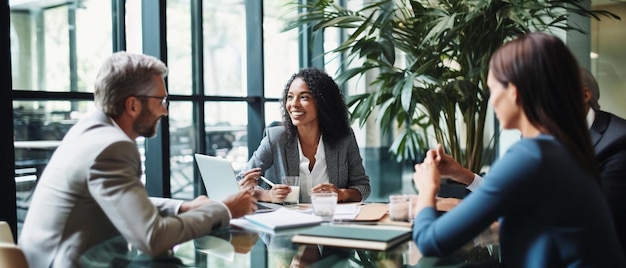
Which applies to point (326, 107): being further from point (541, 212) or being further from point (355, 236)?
point (541, 212)

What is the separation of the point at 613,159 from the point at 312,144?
1445 mm

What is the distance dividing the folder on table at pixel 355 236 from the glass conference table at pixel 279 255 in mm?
36

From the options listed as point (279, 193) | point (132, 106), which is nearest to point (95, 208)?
point (132, 106)

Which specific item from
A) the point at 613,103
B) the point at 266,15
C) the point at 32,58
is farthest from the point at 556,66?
the point at 613,103

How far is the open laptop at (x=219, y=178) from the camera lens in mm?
2275

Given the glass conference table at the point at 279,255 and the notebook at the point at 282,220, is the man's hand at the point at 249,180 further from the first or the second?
the glass conference table at the point at 279,255

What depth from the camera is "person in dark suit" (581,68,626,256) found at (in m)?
2.13

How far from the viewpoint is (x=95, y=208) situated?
1.78 metres

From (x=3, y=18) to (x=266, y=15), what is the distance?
244 centimetres

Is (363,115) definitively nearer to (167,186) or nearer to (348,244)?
(167,186)

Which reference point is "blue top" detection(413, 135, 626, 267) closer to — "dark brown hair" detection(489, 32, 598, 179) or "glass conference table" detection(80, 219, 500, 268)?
"dark brown hair" detection(489, 32, 598, 179)

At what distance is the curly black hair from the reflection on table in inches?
50.4

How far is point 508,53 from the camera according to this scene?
1.54 m

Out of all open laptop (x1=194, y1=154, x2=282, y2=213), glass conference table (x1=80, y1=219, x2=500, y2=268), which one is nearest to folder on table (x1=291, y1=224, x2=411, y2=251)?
glass conference table (x1=80, y1=219, x2=500, y2=268)
